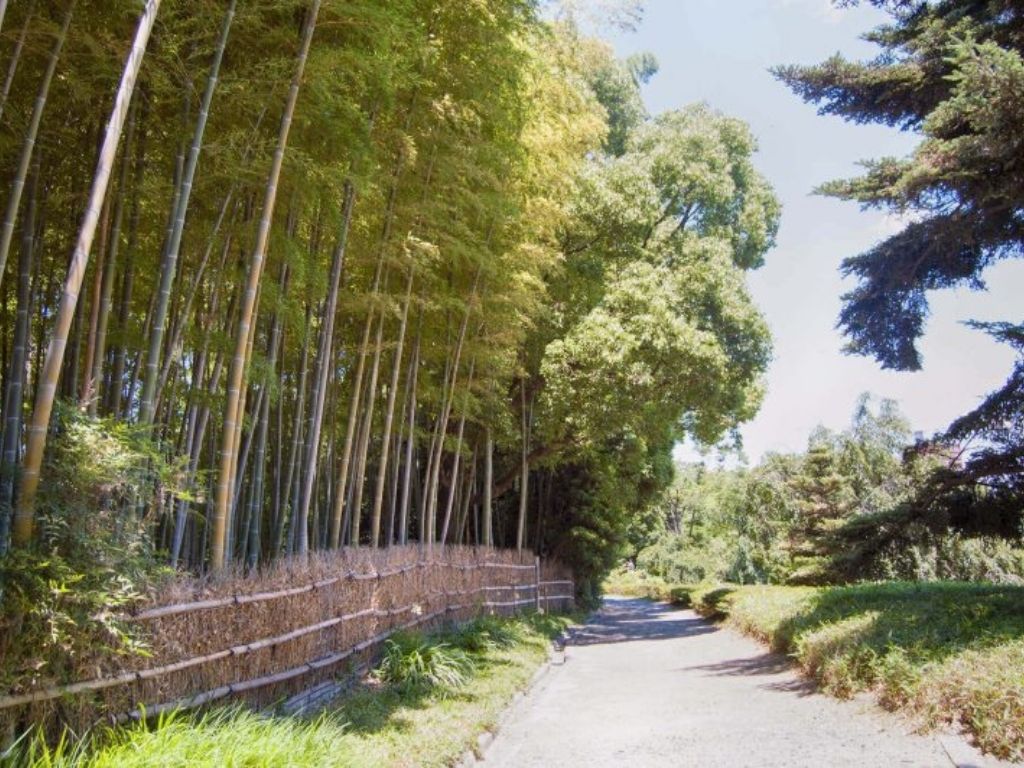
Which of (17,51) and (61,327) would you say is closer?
(61,327)

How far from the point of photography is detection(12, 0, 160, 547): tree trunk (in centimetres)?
264

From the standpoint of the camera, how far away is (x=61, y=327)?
2.71 meters

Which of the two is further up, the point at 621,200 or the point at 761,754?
the point at 621,200

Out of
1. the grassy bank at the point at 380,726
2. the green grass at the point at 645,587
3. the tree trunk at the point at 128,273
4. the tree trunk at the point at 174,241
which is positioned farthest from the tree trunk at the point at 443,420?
the green grass at the point at 645,587

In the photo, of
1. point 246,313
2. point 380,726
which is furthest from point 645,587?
point 246,313

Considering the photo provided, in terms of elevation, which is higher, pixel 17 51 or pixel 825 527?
pixel 17 51

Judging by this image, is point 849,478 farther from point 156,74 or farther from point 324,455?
point 156,74

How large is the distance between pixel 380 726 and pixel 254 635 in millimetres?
843

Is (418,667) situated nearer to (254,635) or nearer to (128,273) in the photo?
(254,635)

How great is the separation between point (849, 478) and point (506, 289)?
49.9 ft

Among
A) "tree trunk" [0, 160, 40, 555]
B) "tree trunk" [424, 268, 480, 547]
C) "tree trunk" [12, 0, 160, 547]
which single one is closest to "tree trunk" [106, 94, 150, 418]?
"tree trunk" [0, 160, 40, 555]

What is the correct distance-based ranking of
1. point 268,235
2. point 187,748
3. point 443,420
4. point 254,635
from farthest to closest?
1. point 443,420
2. point 268,235
3. point 254,635
4. point 187,748

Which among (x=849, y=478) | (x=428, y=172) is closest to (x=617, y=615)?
(x=849, y=478)

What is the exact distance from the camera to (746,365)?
473 inches
